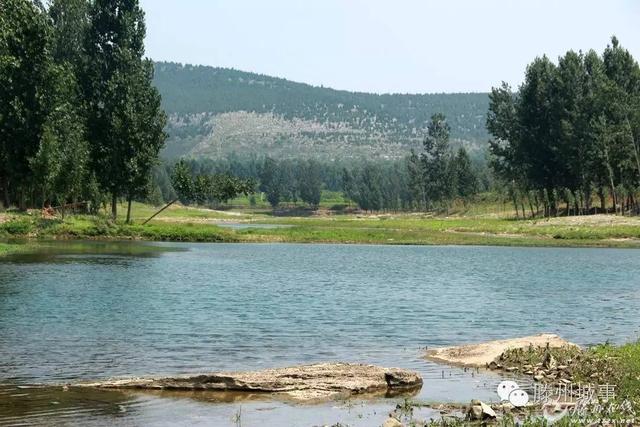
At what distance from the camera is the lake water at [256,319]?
1841cm

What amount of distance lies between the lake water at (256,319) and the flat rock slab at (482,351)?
85 centimetres

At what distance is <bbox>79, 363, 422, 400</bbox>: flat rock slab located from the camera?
770 inches

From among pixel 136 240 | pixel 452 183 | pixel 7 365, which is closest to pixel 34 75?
pixel 136 240

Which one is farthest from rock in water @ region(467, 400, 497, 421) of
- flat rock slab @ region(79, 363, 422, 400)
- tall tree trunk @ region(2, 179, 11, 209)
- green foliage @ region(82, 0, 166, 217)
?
tall tree trunk @ region(2, 179, 11, 209)

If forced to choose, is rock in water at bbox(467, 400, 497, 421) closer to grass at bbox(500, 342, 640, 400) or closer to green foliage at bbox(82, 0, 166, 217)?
grass at bbox(500, 342, 640, 400)

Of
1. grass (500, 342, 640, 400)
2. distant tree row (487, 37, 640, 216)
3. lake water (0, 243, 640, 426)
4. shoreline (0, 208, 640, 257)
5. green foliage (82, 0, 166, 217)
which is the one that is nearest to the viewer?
lake water (0, 243, 640, 426)

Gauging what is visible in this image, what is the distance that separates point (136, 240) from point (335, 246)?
21.8 metres

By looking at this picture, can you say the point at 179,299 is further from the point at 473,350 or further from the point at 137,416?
the point at 137,416

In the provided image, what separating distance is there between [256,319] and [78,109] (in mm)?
63080

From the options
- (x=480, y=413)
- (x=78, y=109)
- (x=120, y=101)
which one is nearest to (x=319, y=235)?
(x=120, y=101)

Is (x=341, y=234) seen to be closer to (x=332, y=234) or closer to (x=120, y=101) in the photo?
(x=332, y=234)

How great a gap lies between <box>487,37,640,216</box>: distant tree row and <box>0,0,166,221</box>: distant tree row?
193ft

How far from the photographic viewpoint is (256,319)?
32562mm

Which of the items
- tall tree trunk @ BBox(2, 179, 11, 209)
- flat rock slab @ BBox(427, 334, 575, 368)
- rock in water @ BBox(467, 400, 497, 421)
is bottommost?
flat rock slab @ BBox(427, 334, 575, 368)
